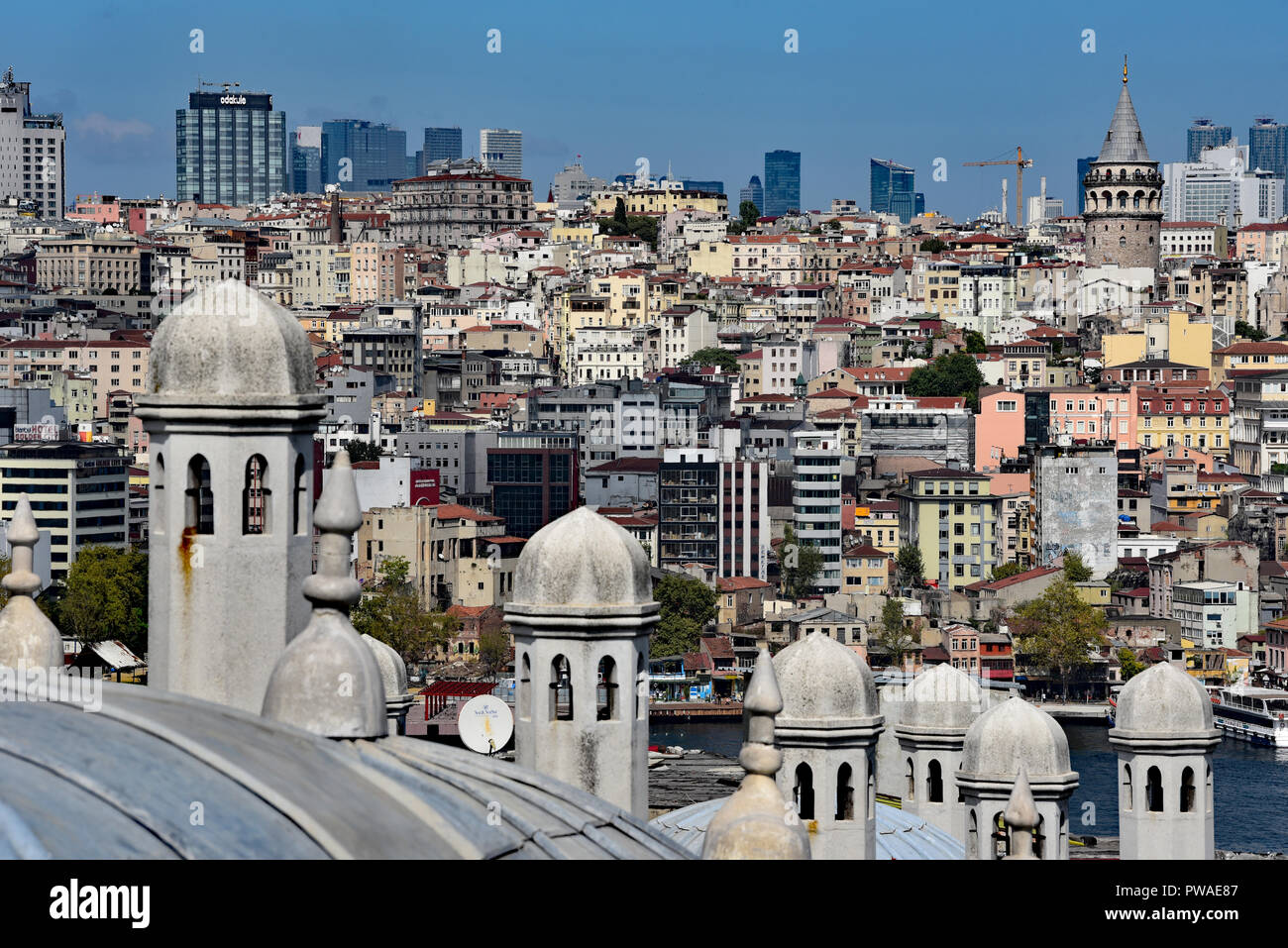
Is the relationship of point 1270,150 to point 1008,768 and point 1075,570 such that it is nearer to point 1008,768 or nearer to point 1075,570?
point 1075,570

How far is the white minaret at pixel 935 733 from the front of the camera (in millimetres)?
10734

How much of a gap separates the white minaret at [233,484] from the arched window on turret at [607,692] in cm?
93

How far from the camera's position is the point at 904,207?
11412 centimetres

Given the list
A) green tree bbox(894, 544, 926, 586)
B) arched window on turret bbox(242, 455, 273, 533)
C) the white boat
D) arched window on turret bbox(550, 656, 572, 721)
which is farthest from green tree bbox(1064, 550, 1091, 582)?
arched window on turret bbox(242, 455, 273, 533)

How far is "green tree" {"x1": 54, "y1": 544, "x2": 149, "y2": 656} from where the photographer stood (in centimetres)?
3238

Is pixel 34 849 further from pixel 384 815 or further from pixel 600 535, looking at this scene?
pixel 600 535

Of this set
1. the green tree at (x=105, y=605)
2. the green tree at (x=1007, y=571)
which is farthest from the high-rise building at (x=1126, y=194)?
the green tree at (x=105, y=605)

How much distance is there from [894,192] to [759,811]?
111 meters

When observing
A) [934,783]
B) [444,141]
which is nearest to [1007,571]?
[934,783]

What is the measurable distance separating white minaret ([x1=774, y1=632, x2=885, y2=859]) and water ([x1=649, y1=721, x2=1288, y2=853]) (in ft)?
57.4

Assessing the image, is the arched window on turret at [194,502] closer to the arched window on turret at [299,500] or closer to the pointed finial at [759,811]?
the arched window on turret at [299,500]

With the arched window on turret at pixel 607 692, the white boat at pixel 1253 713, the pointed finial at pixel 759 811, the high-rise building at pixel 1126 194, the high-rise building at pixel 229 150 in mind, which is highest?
the high-rise building at pixel 229 150

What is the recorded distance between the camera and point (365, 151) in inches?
4970
